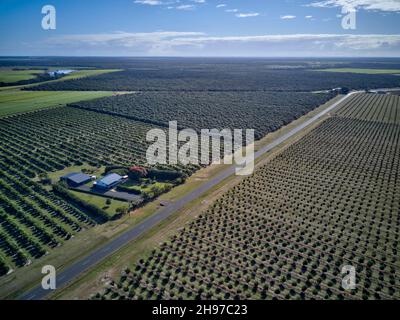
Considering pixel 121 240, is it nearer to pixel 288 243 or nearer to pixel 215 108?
pixel 288 243

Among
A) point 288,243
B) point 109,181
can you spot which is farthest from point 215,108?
point 288,243

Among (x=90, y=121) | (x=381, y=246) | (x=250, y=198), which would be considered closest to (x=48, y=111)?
(x=90, y=121)

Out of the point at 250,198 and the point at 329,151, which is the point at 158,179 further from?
the point at 329,151

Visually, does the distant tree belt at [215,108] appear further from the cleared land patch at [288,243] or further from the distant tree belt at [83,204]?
the distant tree belt at [83,204]

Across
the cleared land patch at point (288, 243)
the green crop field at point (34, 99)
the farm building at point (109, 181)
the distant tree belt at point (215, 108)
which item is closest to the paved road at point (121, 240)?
the cleared land patch at point (288, 243)

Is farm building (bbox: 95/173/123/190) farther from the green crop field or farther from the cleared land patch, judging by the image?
the green crop field
